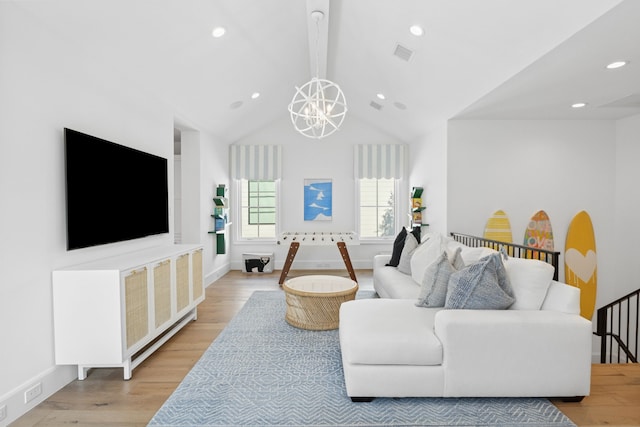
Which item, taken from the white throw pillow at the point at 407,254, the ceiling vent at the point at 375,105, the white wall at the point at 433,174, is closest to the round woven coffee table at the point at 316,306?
the white throw pillow at the point at 407,254

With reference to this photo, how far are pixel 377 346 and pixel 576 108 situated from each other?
3.87 m

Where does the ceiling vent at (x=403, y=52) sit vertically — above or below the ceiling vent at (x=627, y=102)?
above

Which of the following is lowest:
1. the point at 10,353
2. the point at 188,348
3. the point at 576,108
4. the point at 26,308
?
the point at 188,348

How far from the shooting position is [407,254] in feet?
14.3

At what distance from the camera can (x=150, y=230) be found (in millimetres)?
3693

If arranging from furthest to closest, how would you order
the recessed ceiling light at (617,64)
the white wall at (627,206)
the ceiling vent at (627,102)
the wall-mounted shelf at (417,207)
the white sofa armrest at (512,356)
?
the wall-mounted shelf at (417,207), the white wall at (627,206), the ceiling vent at (627,102), the recessed ceiling light at (617,64), the white sofa armrest at (512,356)

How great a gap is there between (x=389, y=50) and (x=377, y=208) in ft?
11.8

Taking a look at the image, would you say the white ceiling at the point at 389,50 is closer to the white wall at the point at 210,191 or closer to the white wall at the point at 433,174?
the white wall at the point at 433,174

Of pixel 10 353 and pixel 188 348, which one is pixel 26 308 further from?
pixel 188 348

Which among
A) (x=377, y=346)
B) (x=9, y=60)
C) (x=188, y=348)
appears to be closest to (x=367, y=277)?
(x=188, y=348)

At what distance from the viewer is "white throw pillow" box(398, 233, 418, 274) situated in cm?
427

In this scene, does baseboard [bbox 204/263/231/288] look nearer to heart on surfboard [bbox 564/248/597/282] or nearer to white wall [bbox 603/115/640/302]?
heart on surfboard [bbox 564/248/597/282]

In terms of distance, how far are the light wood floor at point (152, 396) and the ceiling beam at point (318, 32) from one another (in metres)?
3.22

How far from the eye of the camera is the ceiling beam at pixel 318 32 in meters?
3.22
